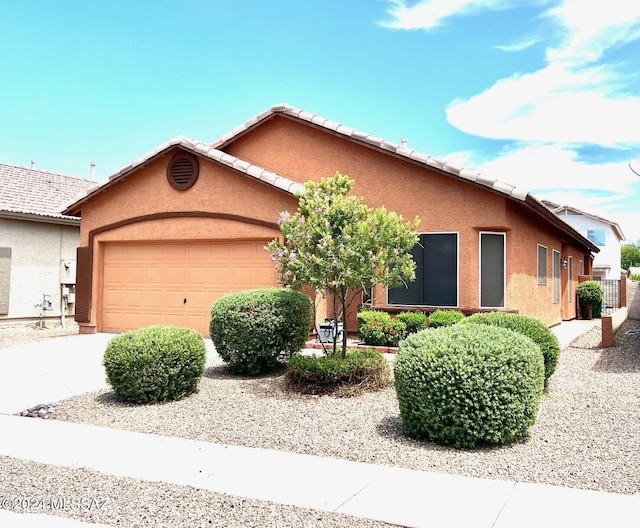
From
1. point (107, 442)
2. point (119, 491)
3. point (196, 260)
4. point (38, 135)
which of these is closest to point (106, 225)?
point (196, 260)

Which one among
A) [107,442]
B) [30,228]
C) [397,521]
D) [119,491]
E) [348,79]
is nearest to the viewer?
[397,521]

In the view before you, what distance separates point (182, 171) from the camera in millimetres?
15406

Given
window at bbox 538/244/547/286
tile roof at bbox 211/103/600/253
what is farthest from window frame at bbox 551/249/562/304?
tile roof at bbox 211/103/600/253

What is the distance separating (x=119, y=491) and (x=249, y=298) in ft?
16.9

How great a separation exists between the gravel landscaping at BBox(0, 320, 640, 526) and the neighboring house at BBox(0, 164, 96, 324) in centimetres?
1294

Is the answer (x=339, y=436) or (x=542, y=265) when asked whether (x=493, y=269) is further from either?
(x=339, y=436)

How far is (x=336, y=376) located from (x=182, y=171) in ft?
29.1

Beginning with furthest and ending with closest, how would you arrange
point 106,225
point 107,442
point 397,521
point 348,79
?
point 106,225, point 348,79, point 107,442, point 397,521

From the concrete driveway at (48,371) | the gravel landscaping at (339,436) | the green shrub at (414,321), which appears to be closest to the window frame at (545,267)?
the green shrub at (414,321)

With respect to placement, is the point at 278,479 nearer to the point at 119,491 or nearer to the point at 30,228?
the point at 119,491

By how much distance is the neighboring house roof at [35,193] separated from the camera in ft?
64.6

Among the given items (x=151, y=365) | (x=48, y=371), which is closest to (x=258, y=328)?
(x=151, y=365)

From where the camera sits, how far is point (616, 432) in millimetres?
6555

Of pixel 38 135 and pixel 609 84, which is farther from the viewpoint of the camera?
pixel 38 135
